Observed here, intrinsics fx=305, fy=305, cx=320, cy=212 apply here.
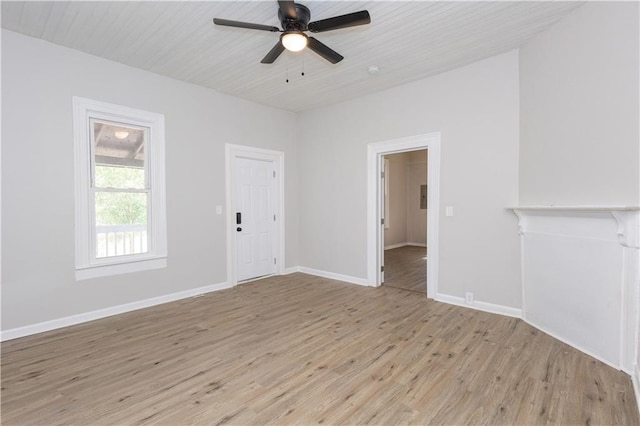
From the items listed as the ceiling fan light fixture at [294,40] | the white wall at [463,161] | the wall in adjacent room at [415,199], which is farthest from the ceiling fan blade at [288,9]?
the wall in adjacent room at [415,199]

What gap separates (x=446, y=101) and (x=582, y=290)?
2557 millimetres

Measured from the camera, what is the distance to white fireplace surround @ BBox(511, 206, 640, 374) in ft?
7.58

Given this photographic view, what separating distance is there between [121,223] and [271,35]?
2.87 m

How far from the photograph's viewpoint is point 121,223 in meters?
3.83

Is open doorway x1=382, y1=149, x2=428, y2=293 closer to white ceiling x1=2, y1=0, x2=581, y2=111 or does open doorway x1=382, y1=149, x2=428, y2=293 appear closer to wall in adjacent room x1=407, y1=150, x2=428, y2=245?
wall in adjacent room x1=407, y1=150, x2=428, y2=245

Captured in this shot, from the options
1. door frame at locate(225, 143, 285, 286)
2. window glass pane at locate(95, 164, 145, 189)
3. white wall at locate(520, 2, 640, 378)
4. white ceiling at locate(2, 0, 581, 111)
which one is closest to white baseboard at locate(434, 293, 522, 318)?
white wall at locate(520, 2, 640, 378)

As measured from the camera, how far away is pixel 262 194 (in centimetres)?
534

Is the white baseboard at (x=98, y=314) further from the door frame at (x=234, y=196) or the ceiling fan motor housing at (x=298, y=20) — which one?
the ceiling fan motor housing at (x=298, y=20)

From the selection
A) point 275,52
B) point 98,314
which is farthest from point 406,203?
point 98,314

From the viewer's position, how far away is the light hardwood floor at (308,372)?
1.92 meters

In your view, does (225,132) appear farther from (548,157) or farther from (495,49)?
(548,157)

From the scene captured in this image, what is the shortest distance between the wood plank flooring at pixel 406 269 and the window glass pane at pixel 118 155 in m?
3.92

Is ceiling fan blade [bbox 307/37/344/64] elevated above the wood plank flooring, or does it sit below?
above

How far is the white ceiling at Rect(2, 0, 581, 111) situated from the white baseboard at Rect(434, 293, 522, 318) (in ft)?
9.56
